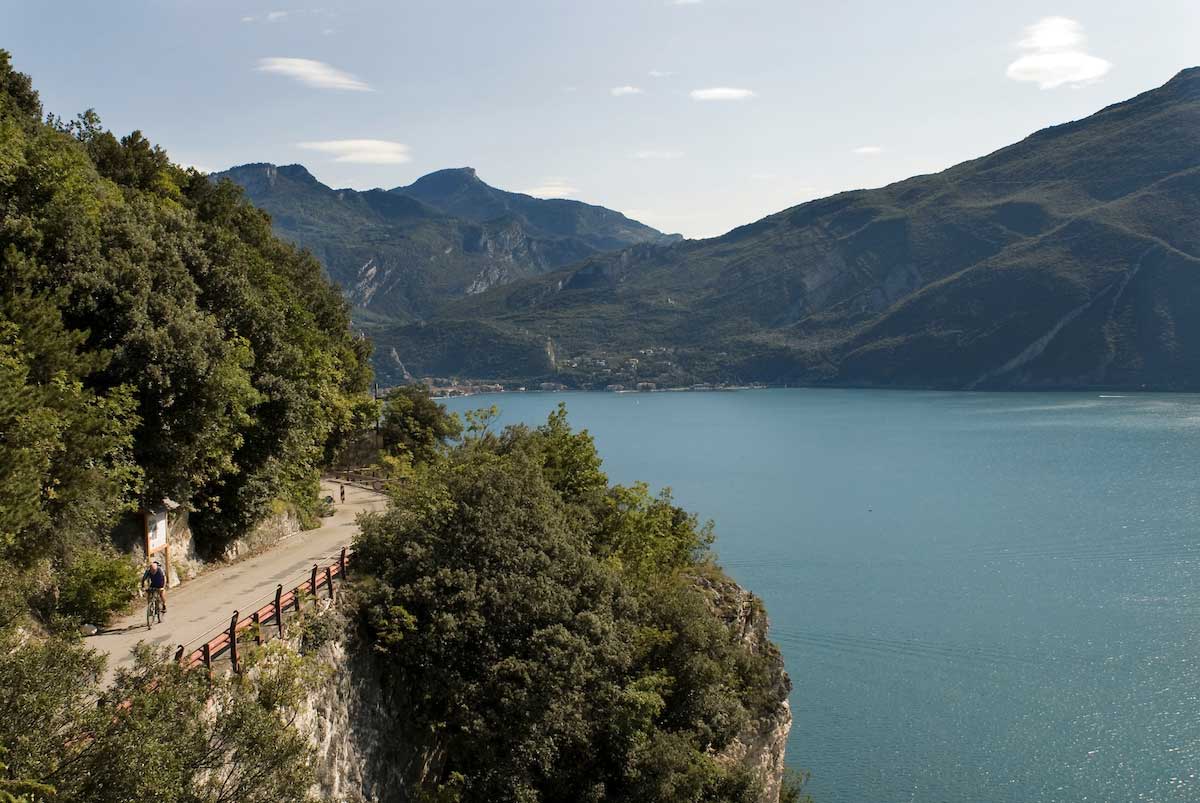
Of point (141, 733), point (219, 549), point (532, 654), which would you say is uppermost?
point (141, 733)

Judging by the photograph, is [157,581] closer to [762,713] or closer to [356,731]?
[356,731]

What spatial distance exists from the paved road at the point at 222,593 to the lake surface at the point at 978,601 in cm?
1781

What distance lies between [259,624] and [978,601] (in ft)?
137

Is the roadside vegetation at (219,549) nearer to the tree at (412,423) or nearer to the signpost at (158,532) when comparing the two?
the signpost at (158,532)

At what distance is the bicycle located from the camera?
14.4 m

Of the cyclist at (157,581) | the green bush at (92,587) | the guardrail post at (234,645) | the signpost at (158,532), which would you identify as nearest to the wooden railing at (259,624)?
the guardrail post at (234,645)

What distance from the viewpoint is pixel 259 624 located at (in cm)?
1291

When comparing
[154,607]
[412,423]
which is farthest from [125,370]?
[412,423]

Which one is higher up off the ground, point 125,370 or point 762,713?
point 125,370

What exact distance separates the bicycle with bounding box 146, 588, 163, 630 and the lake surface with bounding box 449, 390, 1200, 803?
859 inches

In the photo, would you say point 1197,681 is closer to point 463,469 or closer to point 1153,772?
point 1153,772

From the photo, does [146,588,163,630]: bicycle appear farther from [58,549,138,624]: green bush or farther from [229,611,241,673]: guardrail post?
[229,611,241,673]: guardrail post

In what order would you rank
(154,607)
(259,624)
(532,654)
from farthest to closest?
(532,654), (154,607), (259,624)

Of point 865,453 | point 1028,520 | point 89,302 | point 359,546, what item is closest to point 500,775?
point 359,546
